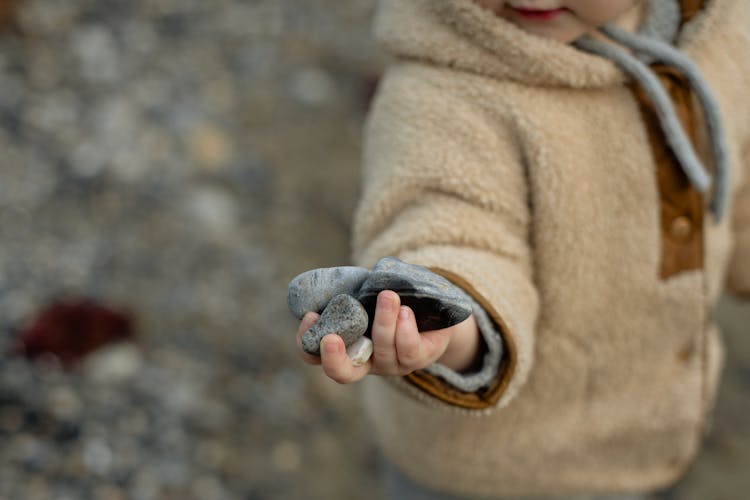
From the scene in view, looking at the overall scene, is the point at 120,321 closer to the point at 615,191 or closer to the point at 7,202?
the point at 7,202

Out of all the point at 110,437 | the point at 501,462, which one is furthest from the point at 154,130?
the point at 501,462

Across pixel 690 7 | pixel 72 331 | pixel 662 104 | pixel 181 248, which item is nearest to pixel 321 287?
pixel 662 104

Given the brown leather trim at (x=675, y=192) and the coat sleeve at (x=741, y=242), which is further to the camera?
the coat sleeve at (x=741, y=242)

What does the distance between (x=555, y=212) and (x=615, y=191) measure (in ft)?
0.35

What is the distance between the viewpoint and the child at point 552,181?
1198 millimetres

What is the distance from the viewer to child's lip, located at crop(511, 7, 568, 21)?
119 cm

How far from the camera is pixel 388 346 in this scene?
99 cm

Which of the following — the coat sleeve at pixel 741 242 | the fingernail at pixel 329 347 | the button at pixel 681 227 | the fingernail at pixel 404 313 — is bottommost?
the coat sleeve at pixel 741 242

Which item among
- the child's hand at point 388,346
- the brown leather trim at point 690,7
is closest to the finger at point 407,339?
the child's hand at point 388,346

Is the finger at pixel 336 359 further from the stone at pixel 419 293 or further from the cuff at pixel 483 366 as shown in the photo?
the cuff at pixel 483 366

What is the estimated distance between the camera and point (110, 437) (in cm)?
248

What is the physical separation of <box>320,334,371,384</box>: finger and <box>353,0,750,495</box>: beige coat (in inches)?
8.1

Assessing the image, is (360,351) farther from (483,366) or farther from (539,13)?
(539,13)

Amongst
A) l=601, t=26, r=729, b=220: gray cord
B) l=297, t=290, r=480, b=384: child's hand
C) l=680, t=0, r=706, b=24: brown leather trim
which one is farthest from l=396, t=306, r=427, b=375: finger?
l=680, t=0, r=706, b=24: brown leather trim
